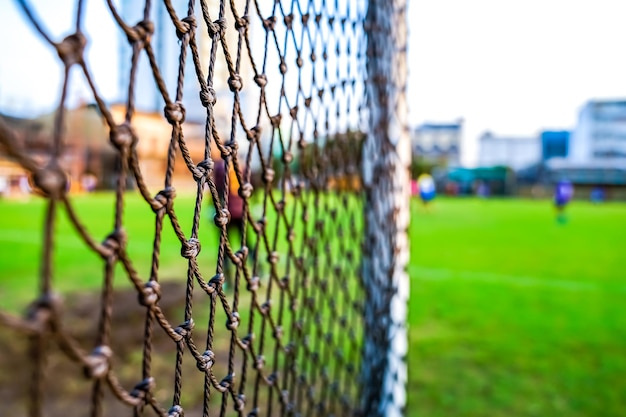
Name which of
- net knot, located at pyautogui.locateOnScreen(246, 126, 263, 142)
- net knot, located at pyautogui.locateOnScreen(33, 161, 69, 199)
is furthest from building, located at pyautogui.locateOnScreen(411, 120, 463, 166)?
net knot, located at pyautogui.locateOnScreen(33, 161, 69, 199)

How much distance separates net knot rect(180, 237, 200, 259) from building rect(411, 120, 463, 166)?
39.1m

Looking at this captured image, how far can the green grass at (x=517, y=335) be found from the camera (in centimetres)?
159

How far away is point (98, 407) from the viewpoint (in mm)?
418

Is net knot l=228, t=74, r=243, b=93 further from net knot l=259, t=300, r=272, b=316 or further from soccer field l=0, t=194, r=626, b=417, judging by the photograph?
soccer field l=0, t=194, r=626, b=417

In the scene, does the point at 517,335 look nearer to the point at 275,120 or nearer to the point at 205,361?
the point at 275,120

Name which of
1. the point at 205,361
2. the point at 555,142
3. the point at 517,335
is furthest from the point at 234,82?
the point at 555,142

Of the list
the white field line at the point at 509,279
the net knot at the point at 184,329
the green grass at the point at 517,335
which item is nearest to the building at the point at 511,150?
the green grass at the point at 517,335

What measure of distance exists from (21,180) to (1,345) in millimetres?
18076

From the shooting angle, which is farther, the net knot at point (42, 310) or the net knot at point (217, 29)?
the net knot at point (217, 29)

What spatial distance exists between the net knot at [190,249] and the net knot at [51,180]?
215 millimetres

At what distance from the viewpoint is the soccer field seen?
162 cm

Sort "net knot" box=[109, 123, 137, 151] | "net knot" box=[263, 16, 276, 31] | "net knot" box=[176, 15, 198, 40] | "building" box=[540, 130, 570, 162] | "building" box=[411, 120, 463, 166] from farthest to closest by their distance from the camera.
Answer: "building" box=[411, 120, 463, 166], "building" box=[540, 130, 570, 162], "net knot" box=[263, 16, 276, 31], "net knot" box=[176, 15, 198, 40], "net knot" box=[109, 123, 137, 151]

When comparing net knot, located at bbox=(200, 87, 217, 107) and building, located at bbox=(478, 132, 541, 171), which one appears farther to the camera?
building, located at bbox=(478, 132, 541, 171)

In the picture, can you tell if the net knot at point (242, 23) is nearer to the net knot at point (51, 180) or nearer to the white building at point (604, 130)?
the net knot at point (51, 180)
